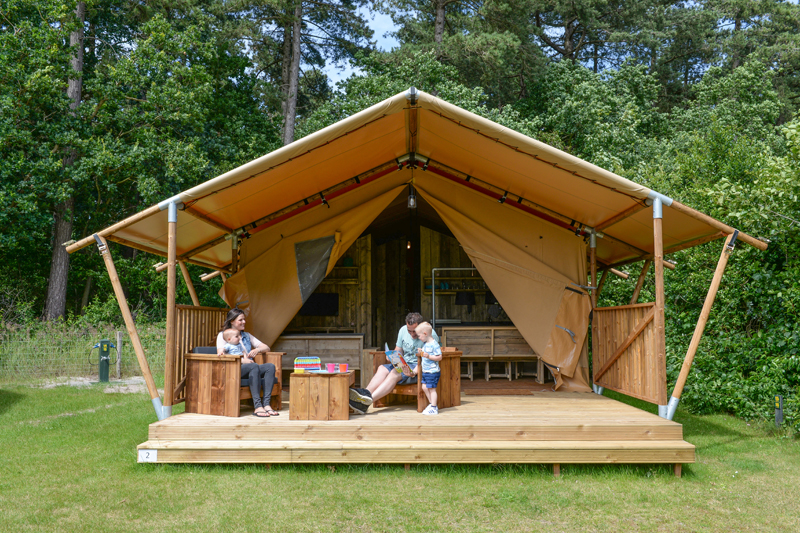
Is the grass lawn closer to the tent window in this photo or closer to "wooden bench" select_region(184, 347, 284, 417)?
"wooden bench" select_region(184, 347, 284, 417)

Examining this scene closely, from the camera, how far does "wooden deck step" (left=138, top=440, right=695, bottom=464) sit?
16.5 feet

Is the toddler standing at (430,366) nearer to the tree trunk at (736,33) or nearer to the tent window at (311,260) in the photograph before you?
the tent window at (311,260)

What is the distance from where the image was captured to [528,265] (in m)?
7.70

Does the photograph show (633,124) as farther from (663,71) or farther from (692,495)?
(692,495)

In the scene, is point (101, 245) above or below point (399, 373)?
above

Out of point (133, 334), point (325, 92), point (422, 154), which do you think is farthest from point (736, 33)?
point (133, 334)

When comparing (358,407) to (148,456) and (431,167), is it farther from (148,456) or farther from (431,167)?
(431,167)

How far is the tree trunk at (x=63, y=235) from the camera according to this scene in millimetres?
14945

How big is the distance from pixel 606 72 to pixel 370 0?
7369 mm

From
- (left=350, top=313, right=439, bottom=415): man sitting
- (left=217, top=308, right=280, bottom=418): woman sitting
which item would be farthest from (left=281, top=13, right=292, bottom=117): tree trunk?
(left=350, top=313, right=439, bottom=415): man sitting

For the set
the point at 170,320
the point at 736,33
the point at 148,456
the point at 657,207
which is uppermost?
the point at 736,33

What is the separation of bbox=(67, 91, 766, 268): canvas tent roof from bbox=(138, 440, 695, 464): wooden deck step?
2.00 meters

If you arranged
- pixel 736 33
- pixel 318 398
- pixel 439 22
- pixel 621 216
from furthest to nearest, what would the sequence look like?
pixel 736 33
pixel 439 22
pixel 621 216
pixel 318 398

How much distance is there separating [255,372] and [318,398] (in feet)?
2.51
